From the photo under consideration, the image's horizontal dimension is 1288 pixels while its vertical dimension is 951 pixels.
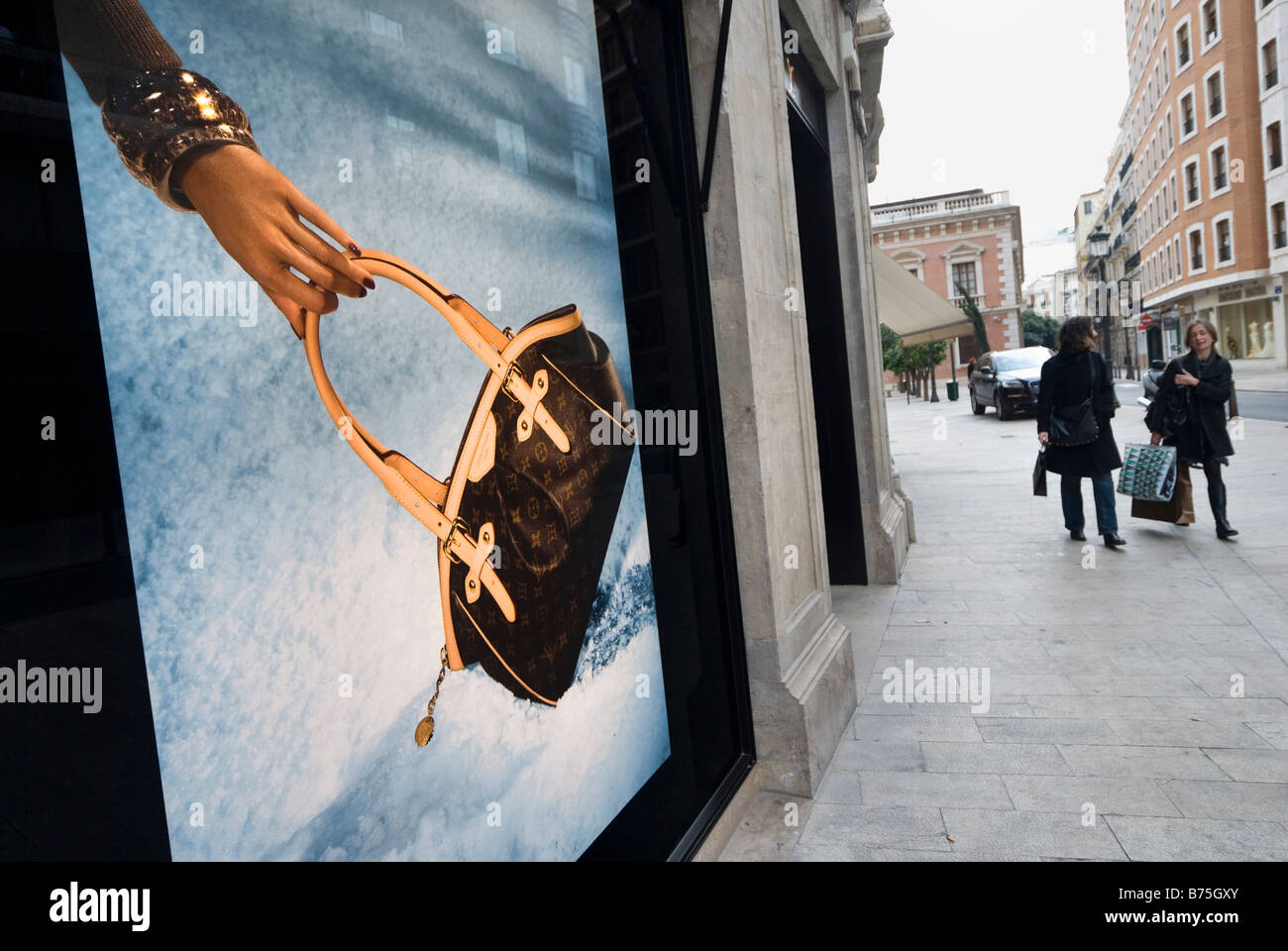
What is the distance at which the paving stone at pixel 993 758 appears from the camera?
12.7 feet

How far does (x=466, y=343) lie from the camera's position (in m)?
2.20

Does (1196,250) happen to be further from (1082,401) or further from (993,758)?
(993,758)

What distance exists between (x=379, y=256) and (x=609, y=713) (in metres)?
1.54

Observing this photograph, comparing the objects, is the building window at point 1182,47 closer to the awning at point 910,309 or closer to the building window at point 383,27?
the awning at point 910,309

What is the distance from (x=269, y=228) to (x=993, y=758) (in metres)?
3.68

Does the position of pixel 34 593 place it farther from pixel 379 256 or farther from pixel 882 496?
pixel 882 496

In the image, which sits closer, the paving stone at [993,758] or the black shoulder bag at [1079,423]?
the paving stone at [993,758]

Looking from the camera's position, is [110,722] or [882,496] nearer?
[110,722]

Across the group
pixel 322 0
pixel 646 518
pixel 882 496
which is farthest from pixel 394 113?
pixel 882 496

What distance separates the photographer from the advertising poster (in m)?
1.38

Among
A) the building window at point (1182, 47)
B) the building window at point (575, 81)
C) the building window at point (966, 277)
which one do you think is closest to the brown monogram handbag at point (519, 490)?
the building window at point (575, 81)

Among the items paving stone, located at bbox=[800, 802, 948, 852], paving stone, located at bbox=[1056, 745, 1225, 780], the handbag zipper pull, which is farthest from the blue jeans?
the handbag zipper pull

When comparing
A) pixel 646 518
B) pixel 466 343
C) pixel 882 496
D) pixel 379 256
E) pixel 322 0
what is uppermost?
pixel 322 0

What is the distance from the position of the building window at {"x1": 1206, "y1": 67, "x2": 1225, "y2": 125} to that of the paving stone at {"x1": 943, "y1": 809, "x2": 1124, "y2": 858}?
4433 cm
